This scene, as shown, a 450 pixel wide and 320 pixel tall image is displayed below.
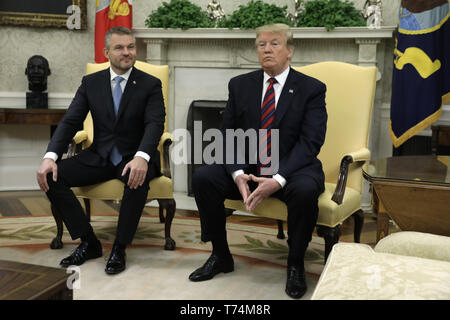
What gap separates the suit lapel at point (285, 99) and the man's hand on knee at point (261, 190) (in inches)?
13.6

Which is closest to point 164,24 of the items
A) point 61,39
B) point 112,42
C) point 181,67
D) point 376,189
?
point 181,67

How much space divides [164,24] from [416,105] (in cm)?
227

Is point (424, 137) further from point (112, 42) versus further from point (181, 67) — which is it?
point (112, 42)

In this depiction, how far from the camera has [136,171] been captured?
274 cm

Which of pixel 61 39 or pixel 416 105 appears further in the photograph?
pixel 61 39

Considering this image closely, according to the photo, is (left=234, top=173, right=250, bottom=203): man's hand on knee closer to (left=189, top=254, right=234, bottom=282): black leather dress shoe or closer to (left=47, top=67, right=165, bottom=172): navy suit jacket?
(left=189, top=254, right=234, bottom=282): black leather dress shoe

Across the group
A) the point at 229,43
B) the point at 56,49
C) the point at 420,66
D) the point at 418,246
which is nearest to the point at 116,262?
the point at 418,246

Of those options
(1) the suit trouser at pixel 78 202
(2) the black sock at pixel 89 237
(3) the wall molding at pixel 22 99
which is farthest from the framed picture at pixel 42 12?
(2) the black sock at pixel 89 237

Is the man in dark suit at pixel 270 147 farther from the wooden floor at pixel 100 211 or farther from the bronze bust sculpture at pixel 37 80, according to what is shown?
the bronze bust sculpture at pixel 37 80

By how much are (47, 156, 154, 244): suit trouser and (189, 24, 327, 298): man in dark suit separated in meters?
0.39

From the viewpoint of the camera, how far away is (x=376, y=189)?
216cm

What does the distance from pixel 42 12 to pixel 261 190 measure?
342 cm

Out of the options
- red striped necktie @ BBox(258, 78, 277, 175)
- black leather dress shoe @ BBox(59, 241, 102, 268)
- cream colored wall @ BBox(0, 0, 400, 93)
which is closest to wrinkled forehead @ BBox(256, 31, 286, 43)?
red striped necktie @ BBox(258, 78, 277, 175)

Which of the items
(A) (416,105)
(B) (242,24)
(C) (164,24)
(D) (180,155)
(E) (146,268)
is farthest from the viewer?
(D) (180,155)
